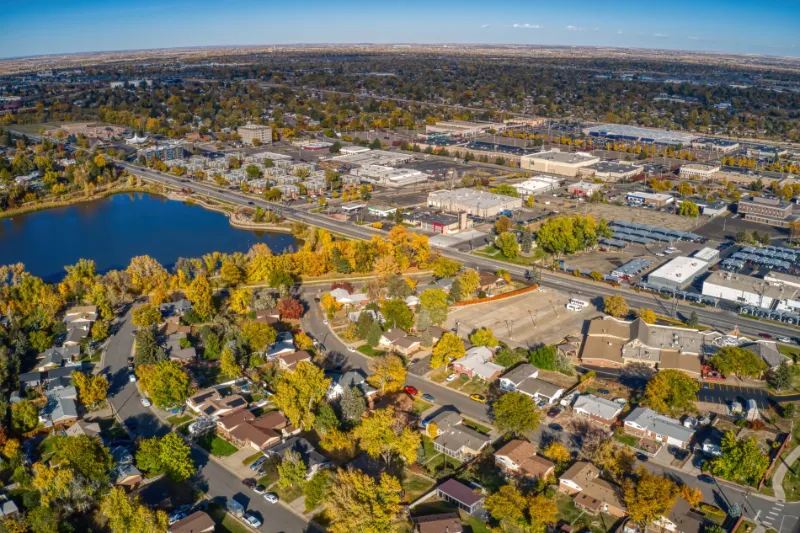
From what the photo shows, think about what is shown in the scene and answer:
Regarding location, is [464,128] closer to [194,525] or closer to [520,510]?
[520,510]

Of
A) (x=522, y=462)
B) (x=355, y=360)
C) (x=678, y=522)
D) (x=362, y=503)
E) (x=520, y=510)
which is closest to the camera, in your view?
(x=362, y=503)

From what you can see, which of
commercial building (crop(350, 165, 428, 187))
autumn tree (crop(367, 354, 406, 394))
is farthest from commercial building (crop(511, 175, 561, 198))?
autumn tree (crop(367, 354, 406, 394))

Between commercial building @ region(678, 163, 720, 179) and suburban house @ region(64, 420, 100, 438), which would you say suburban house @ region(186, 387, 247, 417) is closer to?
suburban house @ region(64, 420, 100, 438)

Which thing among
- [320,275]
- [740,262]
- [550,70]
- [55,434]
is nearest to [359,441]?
[55,434]

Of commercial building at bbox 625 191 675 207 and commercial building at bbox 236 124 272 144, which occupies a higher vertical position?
commercial building at bbox 236 124 272 144

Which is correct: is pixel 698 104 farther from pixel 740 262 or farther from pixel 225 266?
pixel 225 266

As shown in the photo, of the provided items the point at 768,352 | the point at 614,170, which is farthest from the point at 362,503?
the point at 614,170

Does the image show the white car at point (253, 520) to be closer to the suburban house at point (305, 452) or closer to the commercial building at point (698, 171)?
the suburban house at point (305, 452)
